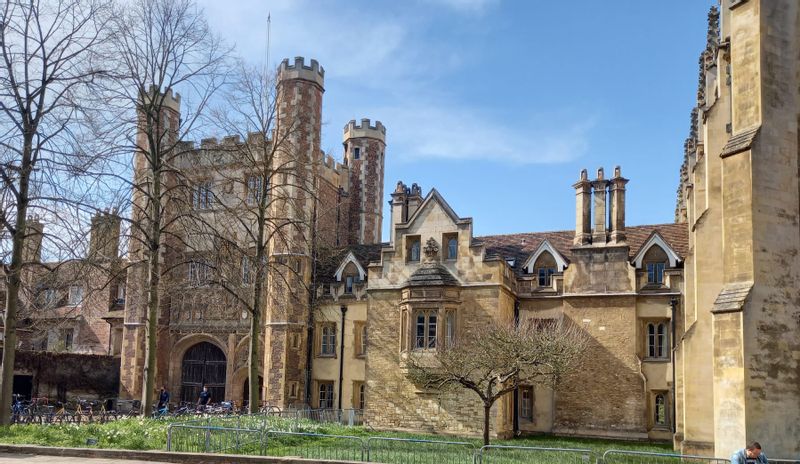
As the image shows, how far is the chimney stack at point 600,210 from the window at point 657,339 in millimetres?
3778

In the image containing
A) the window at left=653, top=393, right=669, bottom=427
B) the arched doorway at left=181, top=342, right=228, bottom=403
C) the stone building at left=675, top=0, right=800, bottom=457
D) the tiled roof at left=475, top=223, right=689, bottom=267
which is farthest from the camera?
the arched doorway at left=181, top=342, right=228, bottom=403

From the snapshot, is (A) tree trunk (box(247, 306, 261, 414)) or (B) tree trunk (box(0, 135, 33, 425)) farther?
(A) tree trunk (box(247, 306, 261, 414))

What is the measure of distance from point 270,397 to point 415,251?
896cm

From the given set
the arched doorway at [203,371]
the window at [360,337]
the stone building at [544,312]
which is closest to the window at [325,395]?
the window at [360,337]

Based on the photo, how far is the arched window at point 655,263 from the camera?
29984 millimetres

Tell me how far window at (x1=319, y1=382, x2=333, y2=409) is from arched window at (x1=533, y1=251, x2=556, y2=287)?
1023 cm

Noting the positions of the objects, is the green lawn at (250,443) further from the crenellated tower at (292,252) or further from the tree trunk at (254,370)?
the crenellated tower at (292,252)

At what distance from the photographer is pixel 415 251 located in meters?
30.6

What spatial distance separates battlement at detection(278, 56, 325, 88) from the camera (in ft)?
115

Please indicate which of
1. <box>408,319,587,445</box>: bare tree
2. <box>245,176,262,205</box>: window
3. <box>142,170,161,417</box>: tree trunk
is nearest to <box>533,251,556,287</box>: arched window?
<box>408,319,587,445</box>: bare tree

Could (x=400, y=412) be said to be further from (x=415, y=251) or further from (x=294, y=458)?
(x=294, y=458)

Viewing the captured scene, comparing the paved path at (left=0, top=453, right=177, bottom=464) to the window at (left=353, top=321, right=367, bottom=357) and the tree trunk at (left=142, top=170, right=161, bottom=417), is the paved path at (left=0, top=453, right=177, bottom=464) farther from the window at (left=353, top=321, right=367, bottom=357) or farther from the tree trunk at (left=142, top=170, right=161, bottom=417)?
the window at (left=353, top=321, right=367, bottom=357)

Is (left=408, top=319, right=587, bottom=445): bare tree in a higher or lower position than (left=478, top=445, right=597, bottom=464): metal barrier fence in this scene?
higher

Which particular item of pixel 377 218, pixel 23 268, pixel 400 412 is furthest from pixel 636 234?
pixel 23 268
